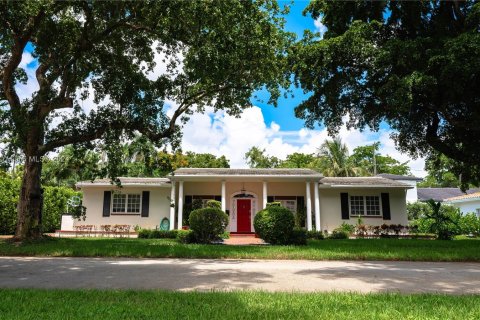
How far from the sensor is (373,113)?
15906 millimetres

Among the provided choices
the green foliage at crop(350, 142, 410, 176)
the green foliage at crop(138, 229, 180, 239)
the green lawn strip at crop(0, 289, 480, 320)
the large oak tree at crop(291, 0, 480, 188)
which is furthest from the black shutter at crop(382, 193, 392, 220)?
the green foliage at crop(350, 142, 410, 176)

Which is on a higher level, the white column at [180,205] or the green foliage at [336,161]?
the green foliage at [336,161]

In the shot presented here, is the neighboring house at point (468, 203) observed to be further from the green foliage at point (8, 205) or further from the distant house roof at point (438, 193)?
the green foliage at point (8, 205)

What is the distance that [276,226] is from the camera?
1407 centimetres

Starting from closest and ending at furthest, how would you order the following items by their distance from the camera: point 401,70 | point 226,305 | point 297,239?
point 226,305 < point 401,70 < point 297,239

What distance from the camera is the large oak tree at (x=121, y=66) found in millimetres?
11203

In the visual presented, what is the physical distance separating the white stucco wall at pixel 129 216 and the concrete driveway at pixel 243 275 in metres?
13.5

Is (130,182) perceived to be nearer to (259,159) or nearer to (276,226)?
(276,226)

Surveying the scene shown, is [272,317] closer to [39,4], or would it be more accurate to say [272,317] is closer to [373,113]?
[39,4]

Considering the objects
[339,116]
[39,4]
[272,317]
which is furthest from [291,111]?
[272,317]

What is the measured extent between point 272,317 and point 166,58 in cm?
1306

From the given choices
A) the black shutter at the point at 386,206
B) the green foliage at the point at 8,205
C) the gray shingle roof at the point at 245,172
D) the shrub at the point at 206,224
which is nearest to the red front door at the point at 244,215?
the gray shingle roof at the point at 245,172

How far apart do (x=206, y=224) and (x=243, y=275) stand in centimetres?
772

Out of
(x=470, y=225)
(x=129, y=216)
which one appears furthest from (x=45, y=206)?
(x=470, y=225)
